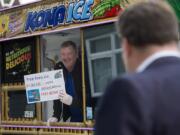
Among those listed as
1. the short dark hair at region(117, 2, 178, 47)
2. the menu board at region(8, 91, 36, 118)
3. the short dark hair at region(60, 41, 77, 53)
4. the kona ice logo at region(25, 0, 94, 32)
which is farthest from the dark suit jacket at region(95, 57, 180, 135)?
the menu board at region(8, 91, 36, 118)

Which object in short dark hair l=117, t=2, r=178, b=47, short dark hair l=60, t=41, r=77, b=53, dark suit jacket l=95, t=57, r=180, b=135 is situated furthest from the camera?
short dark hair l=60, t=41, r=77, b=53

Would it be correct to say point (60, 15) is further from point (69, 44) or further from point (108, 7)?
point (108, 7)

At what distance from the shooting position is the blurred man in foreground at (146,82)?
5.34 feet

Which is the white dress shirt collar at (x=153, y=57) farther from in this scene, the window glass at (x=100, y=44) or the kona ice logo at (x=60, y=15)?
the kona ice logo at (x=60, y=15)

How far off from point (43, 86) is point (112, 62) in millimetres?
1465

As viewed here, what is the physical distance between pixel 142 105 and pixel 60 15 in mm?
5619

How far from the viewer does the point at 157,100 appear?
167cm

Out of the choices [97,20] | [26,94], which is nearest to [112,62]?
[97,20]

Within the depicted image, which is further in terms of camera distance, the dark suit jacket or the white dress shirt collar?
the white dress shirt collar

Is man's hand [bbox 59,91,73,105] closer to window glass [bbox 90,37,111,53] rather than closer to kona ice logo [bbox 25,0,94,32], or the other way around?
window glass [bbox 90,37,111,53]

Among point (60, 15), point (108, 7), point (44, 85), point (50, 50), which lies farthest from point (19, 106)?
point (108, 7)

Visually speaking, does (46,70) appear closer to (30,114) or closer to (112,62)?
(30,114)

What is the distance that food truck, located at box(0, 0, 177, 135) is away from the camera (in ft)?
21.3

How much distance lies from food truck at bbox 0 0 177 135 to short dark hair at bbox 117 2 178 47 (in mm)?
4357
